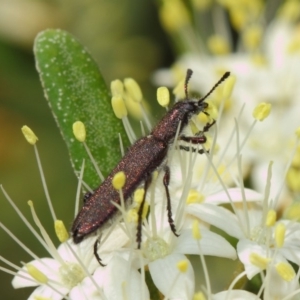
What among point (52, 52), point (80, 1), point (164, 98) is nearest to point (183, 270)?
point (164, 98)

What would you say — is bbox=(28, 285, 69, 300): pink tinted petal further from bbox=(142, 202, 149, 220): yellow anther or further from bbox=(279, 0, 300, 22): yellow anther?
bbox=(279, 0, 300, 22): yellow anther

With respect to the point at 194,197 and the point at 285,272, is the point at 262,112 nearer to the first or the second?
the point at 194,197

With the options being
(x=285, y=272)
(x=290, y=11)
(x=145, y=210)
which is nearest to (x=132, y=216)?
(x=145, y=210)

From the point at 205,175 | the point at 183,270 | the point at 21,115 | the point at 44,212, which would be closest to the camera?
the point at 183,270

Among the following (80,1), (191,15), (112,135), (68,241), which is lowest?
(68,241)

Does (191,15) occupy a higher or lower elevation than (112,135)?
higher

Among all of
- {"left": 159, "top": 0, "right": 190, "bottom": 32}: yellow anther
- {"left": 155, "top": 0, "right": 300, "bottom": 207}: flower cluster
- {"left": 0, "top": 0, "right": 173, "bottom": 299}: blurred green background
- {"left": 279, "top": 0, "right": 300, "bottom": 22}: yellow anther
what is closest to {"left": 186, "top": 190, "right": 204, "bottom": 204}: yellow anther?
{"left": 155, "top": 0, "right": 300, "bottom": 207}: flower cluster

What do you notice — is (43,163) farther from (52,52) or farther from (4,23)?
(52,52)

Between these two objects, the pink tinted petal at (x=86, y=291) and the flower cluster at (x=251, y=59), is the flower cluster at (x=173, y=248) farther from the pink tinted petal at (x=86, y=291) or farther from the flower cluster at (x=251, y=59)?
the flower cluster at (x=251, y=59)
